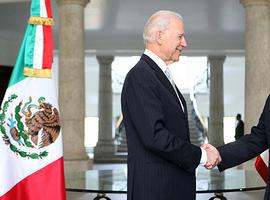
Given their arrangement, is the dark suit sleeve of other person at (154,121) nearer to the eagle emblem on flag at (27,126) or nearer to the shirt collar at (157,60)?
the shirt collar at (157,60)

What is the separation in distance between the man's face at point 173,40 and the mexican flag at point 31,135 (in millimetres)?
836

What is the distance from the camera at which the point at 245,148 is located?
3.09m

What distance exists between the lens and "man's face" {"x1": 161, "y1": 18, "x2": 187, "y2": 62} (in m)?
2.44

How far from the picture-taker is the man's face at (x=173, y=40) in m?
2.44

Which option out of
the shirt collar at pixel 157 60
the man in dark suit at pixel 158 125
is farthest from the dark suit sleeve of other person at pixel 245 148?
the shirt collar at pixel 157 60

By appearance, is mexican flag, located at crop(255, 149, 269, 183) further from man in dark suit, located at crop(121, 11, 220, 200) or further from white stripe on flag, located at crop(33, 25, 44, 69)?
white stripe on flag, located at crop(33, 25, 44, 69)

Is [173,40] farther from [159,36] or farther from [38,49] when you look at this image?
[38,49]

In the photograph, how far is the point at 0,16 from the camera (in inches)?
588

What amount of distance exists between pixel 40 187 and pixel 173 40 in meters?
1.22

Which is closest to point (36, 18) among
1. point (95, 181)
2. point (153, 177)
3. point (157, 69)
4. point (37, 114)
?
point (37, 114)

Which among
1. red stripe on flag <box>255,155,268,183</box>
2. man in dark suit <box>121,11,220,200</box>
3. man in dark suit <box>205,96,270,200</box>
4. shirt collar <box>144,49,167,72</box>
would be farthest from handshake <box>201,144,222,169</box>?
red stripe on flag <box>255,155,268,183</box>

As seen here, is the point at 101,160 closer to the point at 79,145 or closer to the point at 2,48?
the point at 2,48

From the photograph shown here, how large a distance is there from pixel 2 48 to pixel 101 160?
5.83 metres

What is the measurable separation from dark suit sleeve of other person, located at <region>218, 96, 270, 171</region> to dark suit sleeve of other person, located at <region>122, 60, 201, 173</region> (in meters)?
→ 0.63
